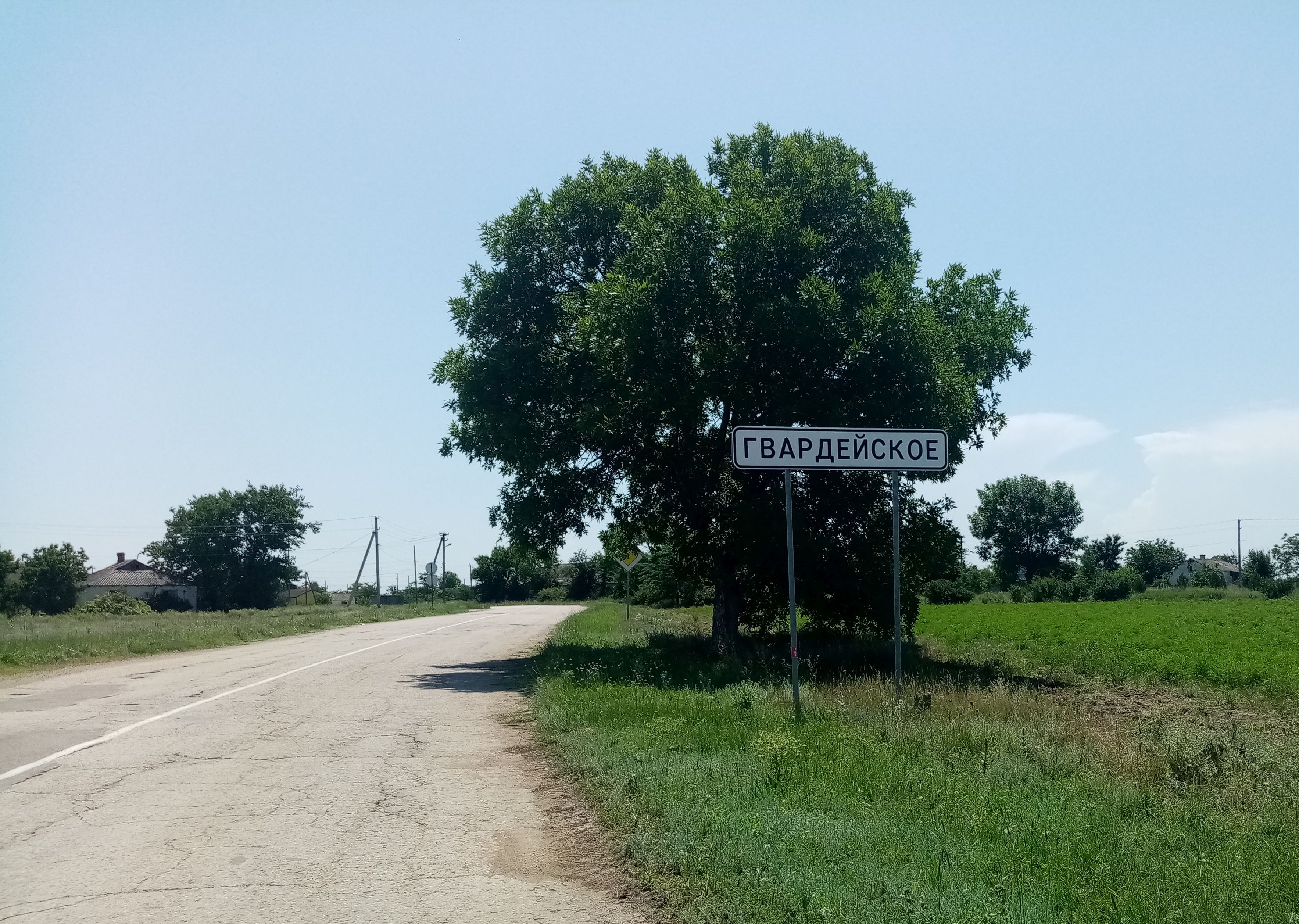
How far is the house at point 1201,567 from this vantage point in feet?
408

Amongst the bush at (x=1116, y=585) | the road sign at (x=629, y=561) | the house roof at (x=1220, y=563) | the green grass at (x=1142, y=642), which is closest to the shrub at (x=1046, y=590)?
the bush at (x=1116, y=585)

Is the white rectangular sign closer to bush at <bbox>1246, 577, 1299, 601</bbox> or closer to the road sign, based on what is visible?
the road sign

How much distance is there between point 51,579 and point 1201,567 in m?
125

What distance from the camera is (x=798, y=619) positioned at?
2591cm

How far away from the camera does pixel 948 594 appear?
76188 millimetres

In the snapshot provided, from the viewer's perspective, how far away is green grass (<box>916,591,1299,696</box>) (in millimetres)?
20516

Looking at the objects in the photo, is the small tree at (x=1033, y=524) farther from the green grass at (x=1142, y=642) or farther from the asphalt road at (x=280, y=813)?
the asphalt road at (x=280, y=813)

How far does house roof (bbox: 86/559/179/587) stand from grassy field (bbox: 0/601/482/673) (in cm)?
4159

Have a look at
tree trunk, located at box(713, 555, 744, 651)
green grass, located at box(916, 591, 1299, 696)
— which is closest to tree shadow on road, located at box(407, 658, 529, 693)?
tree trunk, located at box(713, 555, 744, 651)

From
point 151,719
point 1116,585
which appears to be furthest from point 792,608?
point 1116,585

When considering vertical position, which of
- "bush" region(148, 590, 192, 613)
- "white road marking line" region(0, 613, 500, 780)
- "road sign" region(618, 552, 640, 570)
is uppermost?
"road sign" region(618, 552, 640, 570)

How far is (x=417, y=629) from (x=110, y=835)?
3303 centimetres

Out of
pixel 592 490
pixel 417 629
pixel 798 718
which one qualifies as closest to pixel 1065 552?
pixel 417 629

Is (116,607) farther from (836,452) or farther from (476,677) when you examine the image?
(836,452)
